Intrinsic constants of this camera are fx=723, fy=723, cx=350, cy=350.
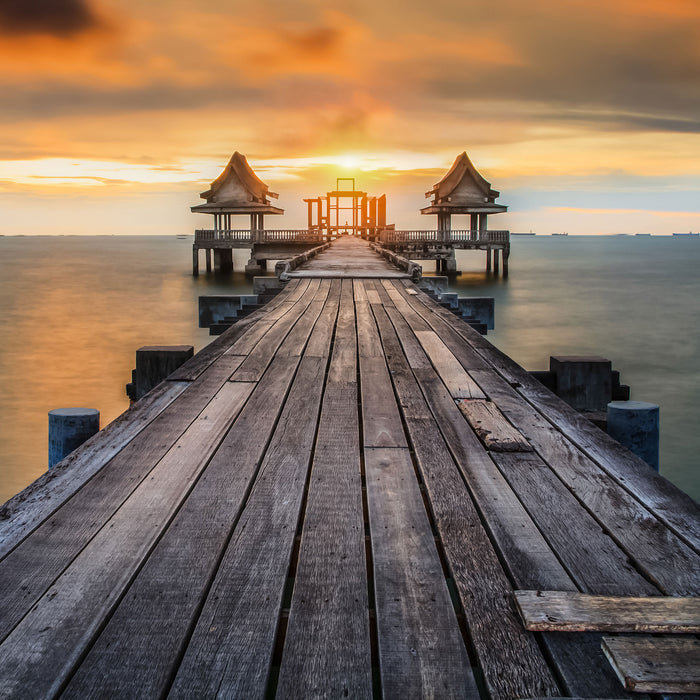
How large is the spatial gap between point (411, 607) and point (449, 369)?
3.15m

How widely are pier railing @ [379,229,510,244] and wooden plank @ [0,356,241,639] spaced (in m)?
31.5

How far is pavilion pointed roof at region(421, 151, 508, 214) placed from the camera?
43825 mm

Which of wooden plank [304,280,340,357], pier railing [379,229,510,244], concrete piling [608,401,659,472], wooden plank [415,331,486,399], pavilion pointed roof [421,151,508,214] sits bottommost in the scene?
concrete piling [608,401,659,472]

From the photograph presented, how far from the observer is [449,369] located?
499 centimetres

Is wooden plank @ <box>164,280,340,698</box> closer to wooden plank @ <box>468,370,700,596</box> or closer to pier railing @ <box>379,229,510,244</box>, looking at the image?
wooden plank @ <box>468,370,700,596</box>

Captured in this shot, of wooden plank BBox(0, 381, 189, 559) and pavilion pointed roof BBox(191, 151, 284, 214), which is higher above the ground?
pavilion pointed roof BBox(191, 151, 284, 214)

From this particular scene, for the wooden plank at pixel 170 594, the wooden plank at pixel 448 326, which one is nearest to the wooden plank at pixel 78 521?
the wooden plank at pixel 170 594

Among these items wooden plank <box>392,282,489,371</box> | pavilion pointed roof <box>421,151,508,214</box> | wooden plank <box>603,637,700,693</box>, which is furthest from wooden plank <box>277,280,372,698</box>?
pavilion pointed roof <box>421,151,508,214</box>

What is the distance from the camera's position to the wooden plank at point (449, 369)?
4.32m

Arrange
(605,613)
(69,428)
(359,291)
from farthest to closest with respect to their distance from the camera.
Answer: (359,291) < (69,428) < (605,613)

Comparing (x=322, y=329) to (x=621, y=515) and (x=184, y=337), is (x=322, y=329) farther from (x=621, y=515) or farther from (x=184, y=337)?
(x=184, y=337)

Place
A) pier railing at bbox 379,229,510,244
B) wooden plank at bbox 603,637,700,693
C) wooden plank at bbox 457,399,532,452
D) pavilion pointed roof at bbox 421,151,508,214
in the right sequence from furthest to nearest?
pavilion pointed roof at bbox 421,151,508,214 < pier railing at bbox 379,229,510,244 < wooden plank at bbox 457,399,532,452 < wooden plank at bbox 603,637,700,693

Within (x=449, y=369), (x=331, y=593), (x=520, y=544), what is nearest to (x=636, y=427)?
(x=449, y=369)

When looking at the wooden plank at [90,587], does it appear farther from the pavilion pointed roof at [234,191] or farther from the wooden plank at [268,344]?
the pavilion pointed roof at [234,191]
